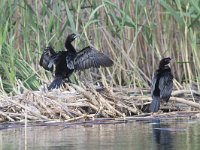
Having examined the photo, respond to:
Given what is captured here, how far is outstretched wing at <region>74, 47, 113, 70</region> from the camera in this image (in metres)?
12.2

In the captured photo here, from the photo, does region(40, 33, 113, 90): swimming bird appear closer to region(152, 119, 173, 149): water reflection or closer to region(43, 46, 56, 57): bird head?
region(43, 46, 56, 57): bird head

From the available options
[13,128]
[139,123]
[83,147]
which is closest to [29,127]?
[13,128]

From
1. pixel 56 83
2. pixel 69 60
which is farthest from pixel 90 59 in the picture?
pixel 56 83

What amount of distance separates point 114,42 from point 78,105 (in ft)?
6.68

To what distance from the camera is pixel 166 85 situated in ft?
37.2

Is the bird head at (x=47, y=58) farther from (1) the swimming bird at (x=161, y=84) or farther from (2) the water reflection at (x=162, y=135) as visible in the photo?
(2) the water reflection at (x=162, y=135)

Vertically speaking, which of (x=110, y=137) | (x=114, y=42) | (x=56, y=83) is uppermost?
(x=114, y=42)

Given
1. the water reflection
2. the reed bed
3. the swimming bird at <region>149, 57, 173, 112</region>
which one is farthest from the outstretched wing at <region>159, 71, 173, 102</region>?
the water reflection

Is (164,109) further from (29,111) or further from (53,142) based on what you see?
(53,142)

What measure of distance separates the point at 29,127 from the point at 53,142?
1.47 metres

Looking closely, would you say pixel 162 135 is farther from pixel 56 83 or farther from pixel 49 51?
pixel 49 51

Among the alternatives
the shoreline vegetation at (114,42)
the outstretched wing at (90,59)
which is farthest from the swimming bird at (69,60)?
the shoreline vegetation at (114,42)

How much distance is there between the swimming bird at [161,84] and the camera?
11033 mm

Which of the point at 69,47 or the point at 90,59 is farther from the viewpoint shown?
the point at 69,47
